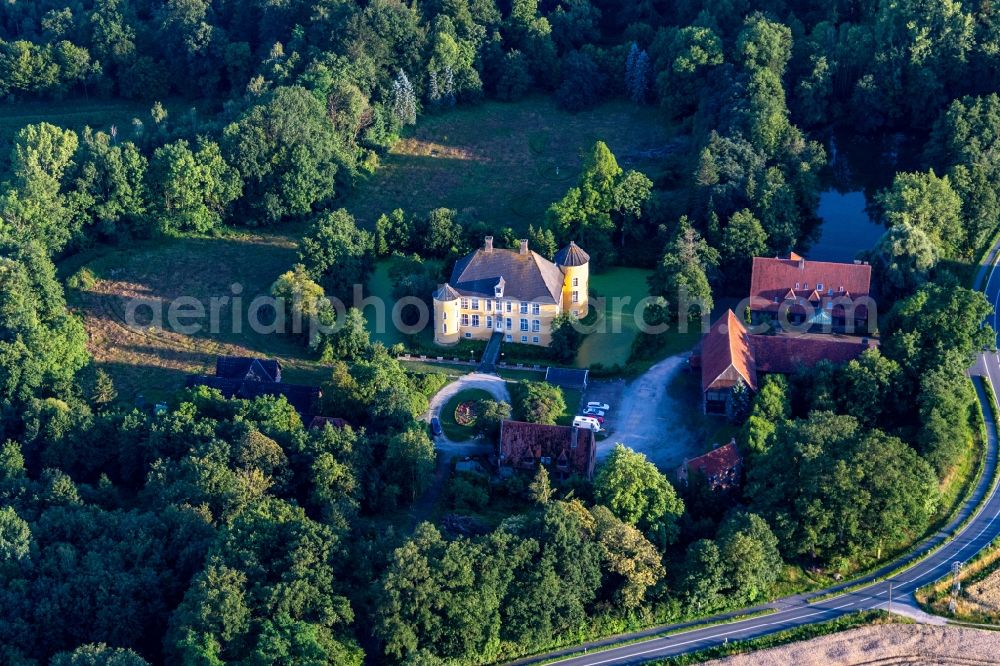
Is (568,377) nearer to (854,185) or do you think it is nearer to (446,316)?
(446,316)

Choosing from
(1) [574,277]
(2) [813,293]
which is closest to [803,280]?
(2) [813,293]

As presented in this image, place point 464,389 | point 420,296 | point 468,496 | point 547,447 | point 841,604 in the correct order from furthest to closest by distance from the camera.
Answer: point 420,296 < point 464,389 < point 547,447 < point 468,496 < point 841,604

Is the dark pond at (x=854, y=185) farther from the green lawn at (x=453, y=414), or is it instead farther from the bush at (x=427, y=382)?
the bush at (x=427, y=382)

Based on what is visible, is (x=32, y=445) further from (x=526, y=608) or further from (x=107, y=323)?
(x=526, y=608)

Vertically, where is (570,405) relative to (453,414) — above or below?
above

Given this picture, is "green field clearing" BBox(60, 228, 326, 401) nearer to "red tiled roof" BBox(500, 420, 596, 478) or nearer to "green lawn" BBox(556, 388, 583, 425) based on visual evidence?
"red tiled roof" BBox(500, 420, 596, 478)
